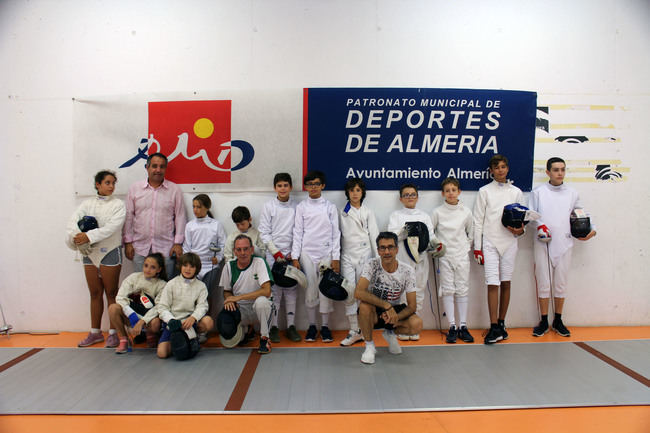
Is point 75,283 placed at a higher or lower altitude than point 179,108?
lower

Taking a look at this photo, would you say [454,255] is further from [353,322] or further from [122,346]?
[122,346]

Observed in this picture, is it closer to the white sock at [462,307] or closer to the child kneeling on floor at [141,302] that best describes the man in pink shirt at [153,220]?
the child kneeling on floor at [141,302]

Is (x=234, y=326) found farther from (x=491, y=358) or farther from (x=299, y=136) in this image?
(x=491, y=358)

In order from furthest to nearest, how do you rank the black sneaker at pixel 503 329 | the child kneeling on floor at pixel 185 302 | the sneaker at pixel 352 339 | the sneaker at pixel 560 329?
the sneaker at pixel 560 329, the black sneaker at pixel 503 329, the sneaker at pixel 352 339, the child kneeling on floor at pixel 185 302

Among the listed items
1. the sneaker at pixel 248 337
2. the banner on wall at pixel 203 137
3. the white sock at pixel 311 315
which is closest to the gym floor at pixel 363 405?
the sneaker at pixel 248 337

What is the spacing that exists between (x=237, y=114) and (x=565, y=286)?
3.50 m

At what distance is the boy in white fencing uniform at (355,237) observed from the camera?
343 centimetres

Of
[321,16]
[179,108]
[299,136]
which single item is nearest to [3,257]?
[179,108]

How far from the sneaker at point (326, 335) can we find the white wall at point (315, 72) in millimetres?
1158

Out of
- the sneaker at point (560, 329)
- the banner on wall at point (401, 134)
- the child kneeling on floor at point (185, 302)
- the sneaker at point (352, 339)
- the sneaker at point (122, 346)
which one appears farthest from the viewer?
the banner on wall at point (401, 134)

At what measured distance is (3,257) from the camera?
3801 mm

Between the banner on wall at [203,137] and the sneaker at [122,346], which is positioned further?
the banner on wall at [203,137]

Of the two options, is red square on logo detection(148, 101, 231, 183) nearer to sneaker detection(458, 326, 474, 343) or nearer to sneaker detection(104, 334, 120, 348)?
sneaker detection(104, 334, 120, 348)

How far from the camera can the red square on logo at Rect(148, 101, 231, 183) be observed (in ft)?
12.2
